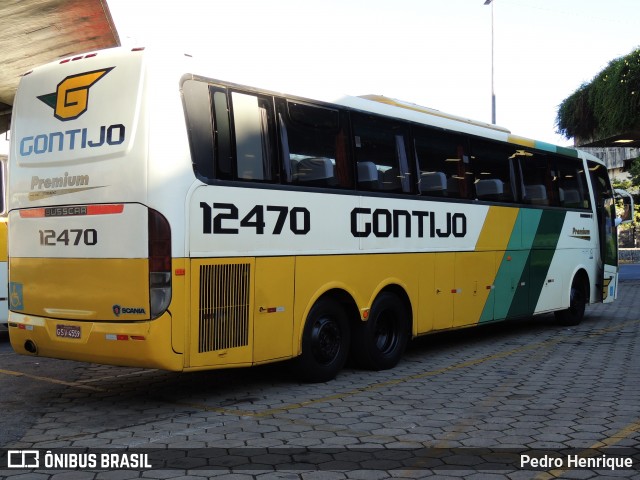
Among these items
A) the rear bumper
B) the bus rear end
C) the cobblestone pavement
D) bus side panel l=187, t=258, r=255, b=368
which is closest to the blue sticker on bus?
the bus rear end

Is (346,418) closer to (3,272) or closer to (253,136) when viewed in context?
(253,136)

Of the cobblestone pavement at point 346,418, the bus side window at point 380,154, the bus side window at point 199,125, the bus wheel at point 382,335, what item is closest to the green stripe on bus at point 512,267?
the cobblestone pavement at point 346,418

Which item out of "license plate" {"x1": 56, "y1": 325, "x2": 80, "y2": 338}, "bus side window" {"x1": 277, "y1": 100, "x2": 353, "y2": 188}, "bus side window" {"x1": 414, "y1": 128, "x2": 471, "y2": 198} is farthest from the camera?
"bus side window" {"x1": 414, "y1": 128, "x2": 471, "y2": 198}

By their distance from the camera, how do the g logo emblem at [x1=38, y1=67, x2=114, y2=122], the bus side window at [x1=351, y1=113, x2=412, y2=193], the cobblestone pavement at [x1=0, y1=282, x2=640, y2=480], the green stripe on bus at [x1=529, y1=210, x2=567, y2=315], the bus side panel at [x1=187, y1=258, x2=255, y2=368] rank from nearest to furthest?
1. the cobblestone pavement at [x1=0, y1=282, x2=640, y2=480]
2. the bus side panel at [x1=187, y1=258, x2=255, y2=368]
3. the g logo emblem at [x1=38, y1=67, x2=114, y2=122]
4. the bus side window at [x1=351, y1=113, x2=412, y2=193]
5. the green stripe on bus at [x1=529, y1=210, x2=567, y2=315]

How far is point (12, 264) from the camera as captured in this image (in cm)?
763

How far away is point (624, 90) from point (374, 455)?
29172 millimetres

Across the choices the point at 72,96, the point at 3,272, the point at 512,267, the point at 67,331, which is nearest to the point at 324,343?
the point at 67,331

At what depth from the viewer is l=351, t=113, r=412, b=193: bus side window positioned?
9.01m

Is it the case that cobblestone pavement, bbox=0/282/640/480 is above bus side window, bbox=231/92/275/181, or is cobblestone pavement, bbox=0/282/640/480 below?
below

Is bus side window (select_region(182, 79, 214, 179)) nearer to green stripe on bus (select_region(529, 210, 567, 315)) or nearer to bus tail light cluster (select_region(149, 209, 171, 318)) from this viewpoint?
bus tail light cluster (select_region(149, 209, 171, 318))

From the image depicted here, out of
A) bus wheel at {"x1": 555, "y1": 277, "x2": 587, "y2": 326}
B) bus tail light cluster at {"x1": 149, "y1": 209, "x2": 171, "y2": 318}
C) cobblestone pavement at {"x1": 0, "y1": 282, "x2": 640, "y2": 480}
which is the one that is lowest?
cobblestone pavement at {"x1": 0, "y1": 282, "x2": 640, "y2": 480}

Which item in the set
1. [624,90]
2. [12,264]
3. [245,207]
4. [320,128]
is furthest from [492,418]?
[624,90]

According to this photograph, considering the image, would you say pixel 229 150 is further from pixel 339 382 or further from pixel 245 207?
pixel 339 382

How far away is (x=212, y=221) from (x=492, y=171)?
18.7 feet
